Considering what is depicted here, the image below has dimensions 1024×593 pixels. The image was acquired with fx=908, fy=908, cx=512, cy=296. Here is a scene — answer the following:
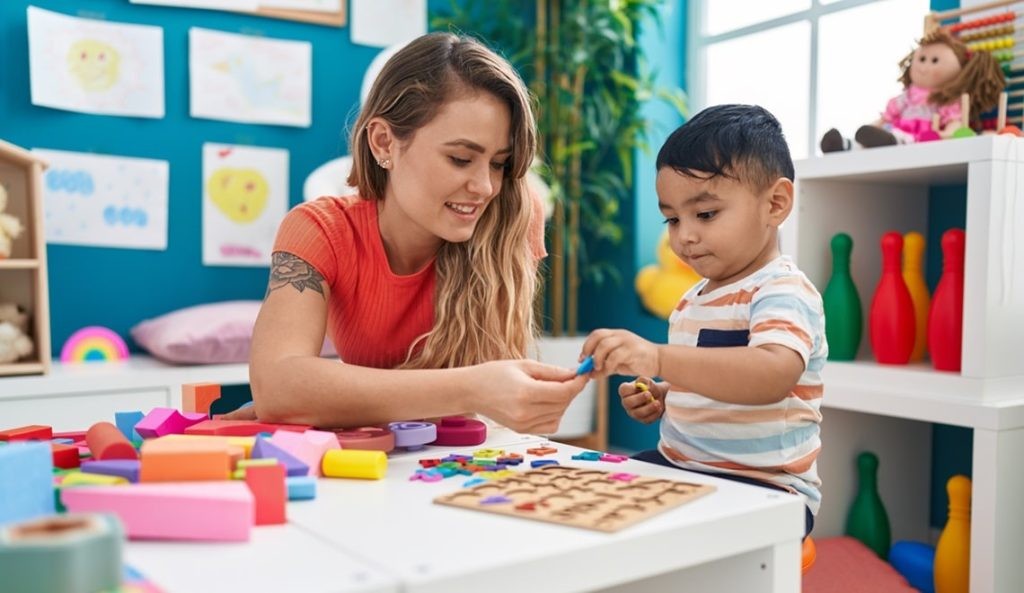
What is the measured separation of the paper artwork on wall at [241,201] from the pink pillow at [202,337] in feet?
1.05

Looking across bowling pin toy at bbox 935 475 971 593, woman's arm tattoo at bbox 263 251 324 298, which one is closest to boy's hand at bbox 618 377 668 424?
woman's arm tattoo at bbox 263 251 324 298

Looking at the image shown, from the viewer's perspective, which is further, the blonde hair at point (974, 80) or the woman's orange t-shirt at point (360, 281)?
the blonde hair at point (974, 80)

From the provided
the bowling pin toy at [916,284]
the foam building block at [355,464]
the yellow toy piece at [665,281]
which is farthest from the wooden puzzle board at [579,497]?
the yellow toy piece at [665,281]

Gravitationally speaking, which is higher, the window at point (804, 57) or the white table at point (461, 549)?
the window at point (804, 57)

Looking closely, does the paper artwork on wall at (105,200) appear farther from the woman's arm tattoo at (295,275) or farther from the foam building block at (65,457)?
the foam building block at (65,457)

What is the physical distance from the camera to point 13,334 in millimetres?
2207

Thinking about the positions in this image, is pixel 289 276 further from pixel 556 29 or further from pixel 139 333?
pixel 556 29

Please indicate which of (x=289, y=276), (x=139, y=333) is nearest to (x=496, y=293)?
(x=289, y=276)

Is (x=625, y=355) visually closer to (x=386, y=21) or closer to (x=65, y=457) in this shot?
(x=65, y=457)

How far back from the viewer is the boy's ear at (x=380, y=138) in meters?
1.38

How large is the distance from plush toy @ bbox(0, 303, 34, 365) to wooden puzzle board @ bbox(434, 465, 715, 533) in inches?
70.3

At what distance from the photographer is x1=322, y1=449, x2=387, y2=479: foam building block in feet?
2.94

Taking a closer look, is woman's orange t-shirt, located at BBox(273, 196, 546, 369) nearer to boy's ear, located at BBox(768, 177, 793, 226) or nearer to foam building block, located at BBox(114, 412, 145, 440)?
foam building block, located at BBox(114, 412, 145, 440)

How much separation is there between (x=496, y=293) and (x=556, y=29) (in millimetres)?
2066
